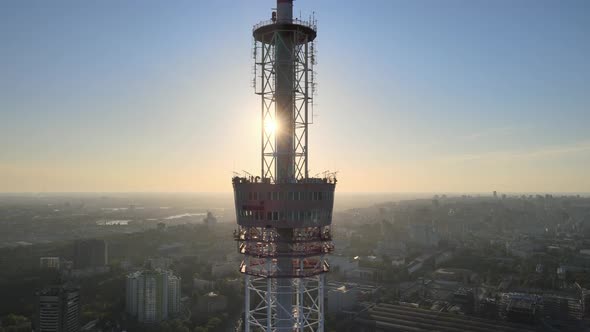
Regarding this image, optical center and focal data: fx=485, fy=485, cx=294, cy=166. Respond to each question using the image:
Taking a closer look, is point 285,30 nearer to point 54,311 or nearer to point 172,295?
point 54,311

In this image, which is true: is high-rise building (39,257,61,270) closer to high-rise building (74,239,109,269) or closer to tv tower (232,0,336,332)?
high-rise building (74,239,109,269)

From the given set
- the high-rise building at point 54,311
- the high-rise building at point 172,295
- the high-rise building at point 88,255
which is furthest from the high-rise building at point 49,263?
the high-rise building at point 54,311

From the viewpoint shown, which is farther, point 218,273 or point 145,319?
point 218,273

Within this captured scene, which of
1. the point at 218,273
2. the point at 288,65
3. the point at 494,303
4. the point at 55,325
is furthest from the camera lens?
the point at 218,273

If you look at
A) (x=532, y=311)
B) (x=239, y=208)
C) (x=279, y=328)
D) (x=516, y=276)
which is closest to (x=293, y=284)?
(x=279, y=328)

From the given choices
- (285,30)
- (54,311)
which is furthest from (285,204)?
(54,311)

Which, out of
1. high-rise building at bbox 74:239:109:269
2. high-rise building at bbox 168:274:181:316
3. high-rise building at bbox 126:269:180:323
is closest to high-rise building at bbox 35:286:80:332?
high-rise building at bbox 126:269:180:323

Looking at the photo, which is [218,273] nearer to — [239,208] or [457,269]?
[457,269]
